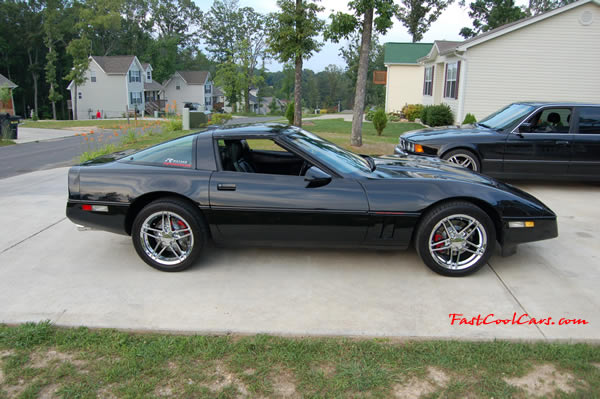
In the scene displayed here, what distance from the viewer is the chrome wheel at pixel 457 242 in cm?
421

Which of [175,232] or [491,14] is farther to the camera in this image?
[491,14]

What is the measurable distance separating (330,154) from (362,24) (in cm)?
931

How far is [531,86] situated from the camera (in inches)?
714

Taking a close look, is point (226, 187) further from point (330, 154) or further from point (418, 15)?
point (418, 15)

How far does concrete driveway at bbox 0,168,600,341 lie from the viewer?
11.3 feet

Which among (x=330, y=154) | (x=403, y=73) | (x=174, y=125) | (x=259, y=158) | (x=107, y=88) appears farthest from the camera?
(x=107, y=88)

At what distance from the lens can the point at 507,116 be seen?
26.9 feet

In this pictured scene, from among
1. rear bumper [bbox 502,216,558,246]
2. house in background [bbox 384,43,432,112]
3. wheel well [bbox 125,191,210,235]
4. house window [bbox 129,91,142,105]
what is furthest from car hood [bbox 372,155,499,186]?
house window [bbox 129,91,142,105]

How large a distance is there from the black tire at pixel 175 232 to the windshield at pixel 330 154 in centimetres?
120

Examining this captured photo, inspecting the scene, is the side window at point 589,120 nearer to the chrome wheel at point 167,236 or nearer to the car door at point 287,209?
the car door at point 287,209

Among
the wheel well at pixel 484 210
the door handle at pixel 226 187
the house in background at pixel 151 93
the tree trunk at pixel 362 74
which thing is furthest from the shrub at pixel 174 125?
the house in background at pixel 151 93

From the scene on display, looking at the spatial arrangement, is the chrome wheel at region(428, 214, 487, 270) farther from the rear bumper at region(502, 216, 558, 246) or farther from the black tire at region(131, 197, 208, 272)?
the black tire at region(131, 197, 208, 272)

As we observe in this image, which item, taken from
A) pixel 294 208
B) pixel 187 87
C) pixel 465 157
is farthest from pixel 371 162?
pixel 187 87

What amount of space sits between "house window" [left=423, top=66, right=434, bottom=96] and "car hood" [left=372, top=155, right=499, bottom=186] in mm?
21179
